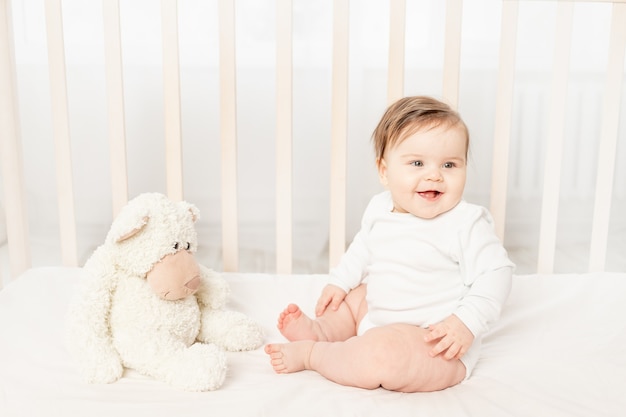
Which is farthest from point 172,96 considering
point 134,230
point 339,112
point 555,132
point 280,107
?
point 555,132

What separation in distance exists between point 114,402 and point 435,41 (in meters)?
1.81

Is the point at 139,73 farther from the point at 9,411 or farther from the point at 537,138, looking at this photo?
the point at 9,411

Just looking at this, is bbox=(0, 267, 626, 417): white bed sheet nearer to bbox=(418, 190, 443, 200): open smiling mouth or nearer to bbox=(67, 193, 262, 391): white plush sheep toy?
bbox=(67, 193, 262, 391): white plush sheep toy

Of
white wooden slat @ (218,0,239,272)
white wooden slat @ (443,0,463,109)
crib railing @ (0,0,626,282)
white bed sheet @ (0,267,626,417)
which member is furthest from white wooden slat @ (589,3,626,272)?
white wooden slat @ (218,0,239,272)

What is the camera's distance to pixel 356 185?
2.30m

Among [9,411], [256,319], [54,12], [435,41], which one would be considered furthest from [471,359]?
[435,41]

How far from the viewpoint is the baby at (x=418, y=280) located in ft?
2.81

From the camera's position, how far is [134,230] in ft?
3.06

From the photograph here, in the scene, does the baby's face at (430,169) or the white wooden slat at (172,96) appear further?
the white wooden slat at (172,96)

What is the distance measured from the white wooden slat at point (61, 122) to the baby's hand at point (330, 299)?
1.84ft

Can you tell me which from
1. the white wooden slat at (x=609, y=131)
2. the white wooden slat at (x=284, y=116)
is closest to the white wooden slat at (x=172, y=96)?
the white wooden slat at (x=284, y=116)

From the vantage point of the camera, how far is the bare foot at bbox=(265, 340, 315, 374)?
2.98 feet

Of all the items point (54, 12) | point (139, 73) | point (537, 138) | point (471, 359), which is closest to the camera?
point (471, 359)

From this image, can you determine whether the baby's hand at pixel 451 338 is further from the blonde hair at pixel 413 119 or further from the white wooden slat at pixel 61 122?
the white wooden slat at pixel 61 122
